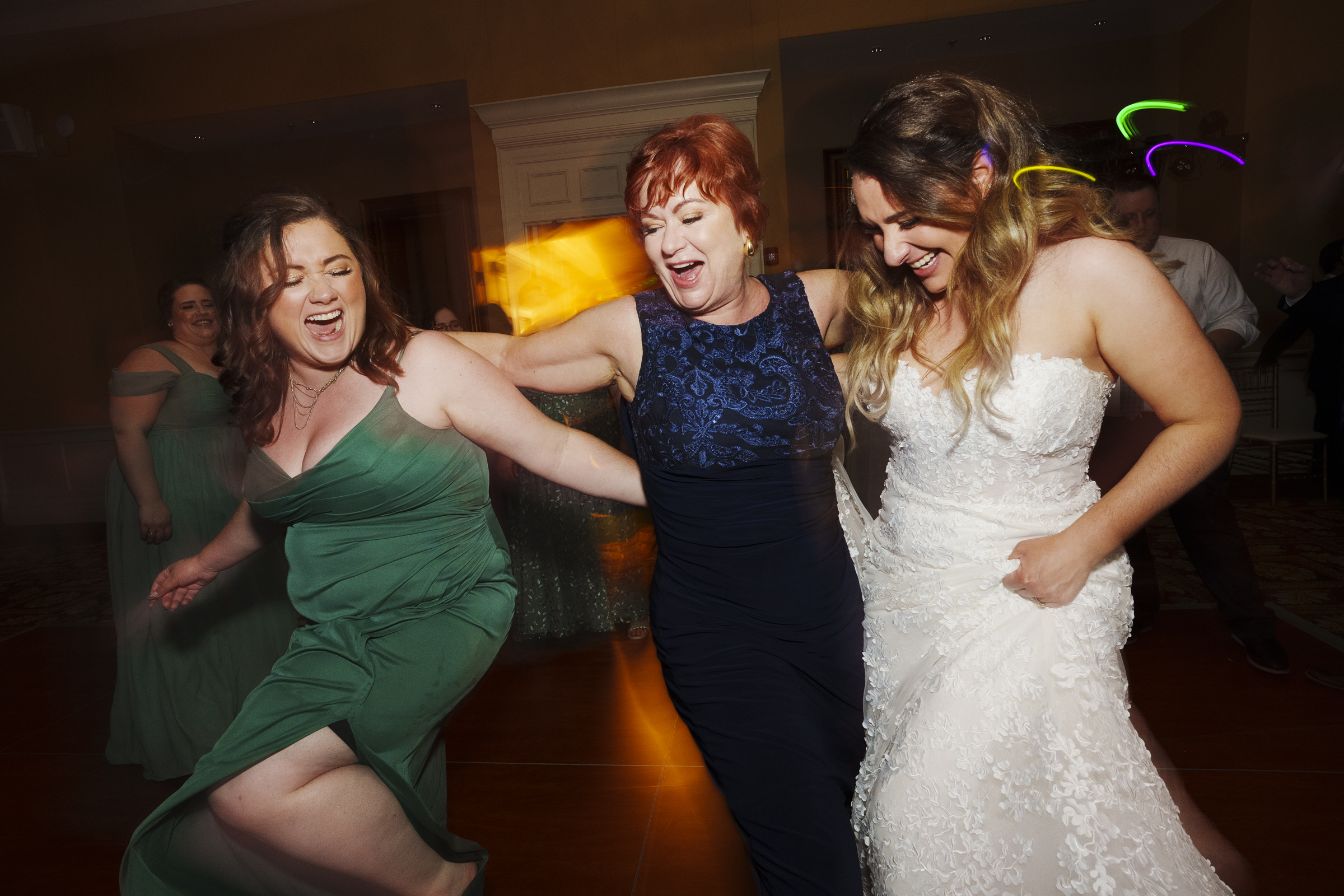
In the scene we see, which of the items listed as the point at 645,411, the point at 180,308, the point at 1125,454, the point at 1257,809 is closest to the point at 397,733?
the point at 645,411

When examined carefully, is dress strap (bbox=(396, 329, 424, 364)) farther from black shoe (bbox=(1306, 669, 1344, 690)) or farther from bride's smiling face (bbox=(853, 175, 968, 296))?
black shoe (bbox=(1306, 669, 1344, 690))

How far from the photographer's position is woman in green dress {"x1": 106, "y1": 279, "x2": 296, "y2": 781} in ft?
4.58

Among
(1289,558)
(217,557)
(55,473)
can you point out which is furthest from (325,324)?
(1289,558)

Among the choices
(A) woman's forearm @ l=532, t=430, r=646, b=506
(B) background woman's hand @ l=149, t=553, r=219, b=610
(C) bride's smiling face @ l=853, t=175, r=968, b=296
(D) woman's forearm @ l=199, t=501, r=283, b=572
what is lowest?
(B) background woman's hand @ l=149, t=553, r=219, b=610

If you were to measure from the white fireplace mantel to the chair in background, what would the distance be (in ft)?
10.5

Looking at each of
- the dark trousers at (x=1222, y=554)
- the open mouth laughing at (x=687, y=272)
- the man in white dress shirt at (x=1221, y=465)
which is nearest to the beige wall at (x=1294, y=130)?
the man in white dress shirt at (x=1221, y=465)

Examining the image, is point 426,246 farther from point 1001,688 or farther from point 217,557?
point 1001,688

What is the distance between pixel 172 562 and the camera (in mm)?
1550

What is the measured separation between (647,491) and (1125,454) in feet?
5.29

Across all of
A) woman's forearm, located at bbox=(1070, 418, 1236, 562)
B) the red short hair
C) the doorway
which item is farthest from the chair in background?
the doorway

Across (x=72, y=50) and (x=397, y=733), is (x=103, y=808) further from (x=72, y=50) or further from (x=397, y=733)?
(x=72, y=50)

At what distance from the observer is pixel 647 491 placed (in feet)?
3.64

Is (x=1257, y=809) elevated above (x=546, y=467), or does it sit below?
below

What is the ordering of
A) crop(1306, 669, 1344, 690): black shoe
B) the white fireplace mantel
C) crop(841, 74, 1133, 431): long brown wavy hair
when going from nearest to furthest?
crop(841, 74, 1133, 431): long brown wavy hair
the white fireplace mantel
crop(1306, 669, 1344, 690): black shoe
